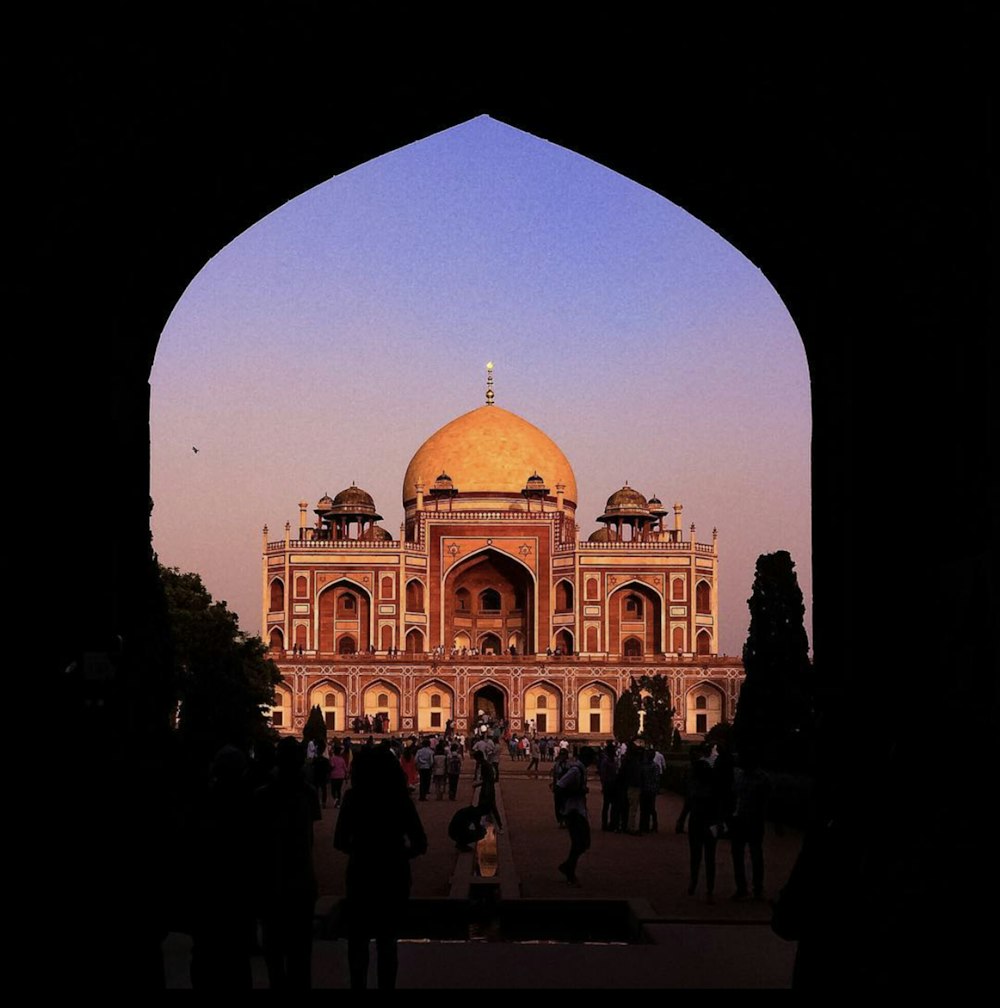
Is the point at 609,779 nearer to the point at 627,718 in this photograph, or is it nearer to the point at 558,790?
the point at 558,790

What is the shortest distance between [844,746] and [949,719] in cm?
115

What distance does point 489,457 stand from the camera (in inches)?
1993

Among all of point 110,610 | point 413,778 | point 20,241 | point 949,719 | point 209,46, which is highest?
point 209,46

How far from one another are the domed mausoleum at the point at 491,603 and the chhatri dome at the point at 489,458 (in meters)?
0.06

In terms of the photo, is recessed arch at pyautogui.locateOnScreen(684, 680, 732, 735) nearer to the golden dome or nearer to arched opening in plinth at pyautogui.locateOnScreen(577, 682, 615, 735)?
arched opening in plinth at pyautogui.locateOnScreen(577, 682, 615, 735)

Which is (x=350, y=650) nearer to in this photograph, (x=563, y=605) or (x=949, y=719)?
(x=563, y=605)

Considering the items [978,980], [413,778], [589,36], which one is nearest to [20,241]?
[589,36]

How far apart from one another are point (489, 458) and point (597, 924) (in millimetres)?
41413

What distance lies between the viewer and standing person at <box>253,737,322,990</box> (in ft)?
17.5

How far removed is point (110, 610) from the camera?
232 inches

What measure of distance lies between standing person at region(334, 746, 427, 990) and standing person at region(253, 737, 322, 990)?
0.16 metres

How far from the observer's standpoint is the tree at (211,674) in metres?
15.2

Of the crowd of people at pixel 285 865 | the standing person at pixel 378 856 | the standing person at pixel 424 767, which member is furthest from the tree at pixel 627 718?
the standing person at pixel 378 856

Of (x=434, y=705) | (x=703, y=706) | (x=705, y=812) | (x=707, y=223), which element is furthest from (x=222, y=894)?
(x=703, y=706)
